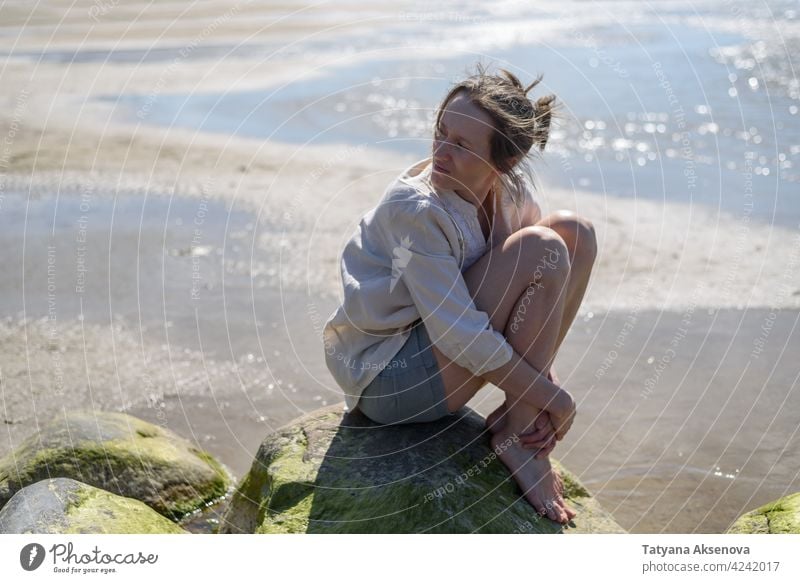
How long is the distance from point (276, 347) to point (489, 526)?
3.14 metres

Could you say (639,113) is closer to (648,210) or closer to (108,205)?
(648,210)

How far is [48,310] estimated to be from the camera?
7.08 metres

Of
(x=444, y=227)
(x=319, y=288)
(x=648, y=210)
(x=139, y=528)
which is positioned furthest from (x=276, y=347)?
(x=648, y=210)

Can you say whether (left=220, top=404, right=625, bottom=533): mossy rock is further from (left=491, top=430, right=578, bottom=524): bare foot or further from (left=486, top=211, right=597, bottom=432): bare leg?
(left=486, top=211, right=597, bottom=432): bare leg

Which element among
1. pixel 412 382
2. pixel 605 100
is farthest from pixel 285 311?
pixel 605 100

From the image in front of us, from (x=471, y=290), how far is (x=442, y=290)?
171mm

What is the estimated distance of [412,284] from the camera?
3.77 m

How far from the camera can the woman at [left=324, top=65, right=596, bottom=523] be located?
148 inches

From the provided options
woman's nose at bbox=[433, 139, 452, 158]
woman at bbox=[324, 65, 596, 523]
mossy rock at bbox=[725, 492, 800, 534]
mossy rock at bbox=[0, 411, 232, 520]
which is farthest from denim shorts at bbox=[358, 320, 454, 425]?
mossy rock at bbox=[0, 411, 232, 520]

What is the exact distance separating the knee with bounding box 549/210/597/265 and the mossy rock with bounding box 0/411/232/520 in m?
2.26

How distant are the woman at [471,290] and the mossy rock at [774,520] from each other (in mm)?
702

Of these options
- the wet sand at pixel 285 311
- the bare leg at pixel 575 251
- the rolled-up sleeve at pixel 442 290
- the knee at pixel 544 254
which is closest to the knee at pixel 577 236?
the bare leg at pixel 575 251

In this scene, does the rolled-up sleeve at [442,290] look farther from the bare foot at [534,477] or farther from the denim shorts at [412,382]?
the bare foot at [534,477]

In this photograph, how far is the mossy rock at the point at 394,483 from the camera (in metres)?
3.70
